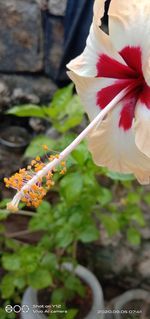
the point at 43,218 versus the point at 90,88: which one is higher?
the point at 90,88

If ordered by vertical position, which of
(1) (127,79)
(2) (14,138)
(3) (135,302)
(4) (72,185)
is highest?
(1) (127,79)

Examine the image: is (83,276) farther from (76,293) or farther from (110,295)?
(110,295)

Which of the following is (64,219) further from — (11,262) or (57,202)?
(57,202)

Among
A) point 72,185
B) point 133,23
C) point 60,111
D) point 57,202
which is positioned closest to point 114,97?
point 133,23

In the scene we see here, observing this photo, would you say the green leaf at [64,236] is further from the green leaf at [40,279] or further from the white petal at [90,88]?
the white petal at [90,88]

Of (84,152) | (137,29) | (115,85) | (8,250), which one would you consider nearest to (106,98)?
(115,85)

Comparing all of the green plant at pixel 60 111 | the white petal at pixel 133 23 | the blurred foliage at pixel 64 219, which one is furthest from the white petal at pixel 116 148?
the green plant at pixel 60 111
